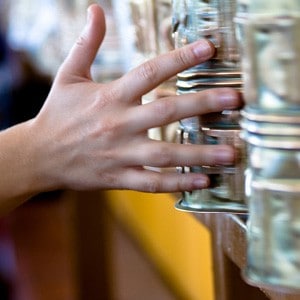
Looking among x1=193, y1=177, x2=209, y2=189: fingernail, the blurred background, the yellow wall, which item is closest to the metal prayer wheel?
x1=193, y1=177, x2=209, y2=189: fingernail

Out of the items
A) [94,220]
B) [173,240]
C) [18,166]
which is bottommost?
[94,220]

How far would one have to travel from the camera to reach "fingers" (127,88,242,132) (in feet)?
1.19

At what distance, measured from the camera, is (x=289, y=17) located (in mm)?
250

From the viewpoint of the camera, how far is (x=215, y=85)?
1.24ft

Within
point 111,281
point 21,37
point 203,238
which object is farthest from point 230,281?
point 21,37

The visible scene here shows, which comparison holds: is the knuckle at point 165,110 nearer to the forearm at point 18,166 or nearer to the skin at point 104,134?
the skin at point 104,134

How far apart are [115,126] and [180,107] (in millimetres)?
49

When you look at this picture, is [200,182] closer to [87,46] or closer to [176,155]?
[176,155]

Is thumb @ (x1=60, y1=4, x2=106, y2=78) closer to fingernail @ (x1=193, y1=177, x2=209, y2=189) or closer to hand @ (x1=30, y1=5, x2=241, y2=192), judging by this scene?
hand @ (x1=30, y1=5, x2=241, y2=192)

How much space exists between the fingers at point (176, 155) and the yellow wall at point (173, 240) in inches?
9.6

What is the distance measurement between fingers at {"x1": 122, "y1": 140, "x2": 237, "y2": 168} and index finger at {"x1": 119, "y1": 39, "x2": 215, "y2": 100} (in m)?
0.03

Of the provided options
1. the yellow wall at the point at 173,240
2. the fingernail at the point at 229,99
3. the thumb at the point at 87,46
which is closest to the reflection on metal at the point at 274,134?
the fingernail at the point at 229,99

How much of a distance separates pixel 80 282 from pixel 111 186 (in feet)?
3.16

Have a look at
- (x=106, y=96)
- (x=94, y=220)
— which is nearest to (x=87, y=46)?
(x=106, y=96)
